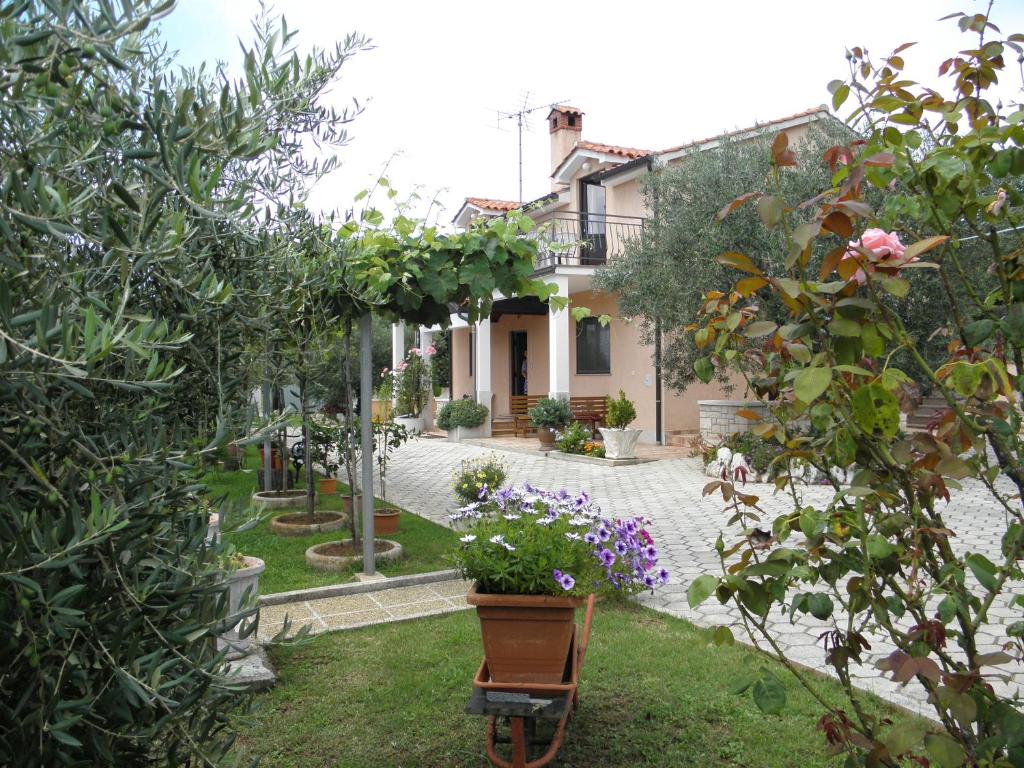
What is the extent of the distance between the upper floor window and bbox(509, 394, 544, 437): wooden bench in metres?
1.48

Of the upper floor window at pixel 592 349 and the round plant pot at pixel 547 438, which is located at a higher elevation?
the upper floor window at pixel 592 349

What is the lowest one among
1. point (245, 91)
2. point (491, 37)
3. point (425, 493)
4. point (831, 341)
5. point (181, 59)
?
point (425, 493)

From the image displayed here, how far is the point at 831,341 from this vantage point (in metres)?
1.67

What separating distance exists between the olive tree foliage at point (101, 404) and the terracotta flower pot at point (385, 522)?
6.09 meters

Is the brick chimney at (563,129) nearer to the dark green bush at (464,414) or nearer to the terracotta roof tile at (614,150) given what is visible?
the terracotta roof tile at (614,150)

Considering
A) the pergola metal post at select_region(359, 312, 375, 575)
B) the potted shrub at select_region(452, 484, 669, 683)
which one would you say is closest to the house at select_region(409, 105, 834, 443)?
the pergola metal post at select_region(359, 312, 375, 575)

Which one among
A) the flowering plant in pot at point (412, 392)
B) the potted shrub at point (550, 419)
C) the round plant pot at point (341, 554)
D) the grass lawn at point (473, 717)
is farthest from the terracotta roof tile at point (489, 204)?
the grass lawn at point (473, 717)

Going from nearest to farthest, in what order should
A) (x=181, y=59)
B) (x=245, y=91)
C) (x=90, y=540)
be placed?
(x=90, y=540) → (x=245, y=91) → (x=181, y=59)

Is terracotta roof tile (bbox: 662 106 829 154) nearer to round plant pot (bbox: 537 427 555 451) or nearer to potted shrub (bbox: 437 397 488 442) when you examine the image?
round plant pot (bbox: 537 427 555 451)

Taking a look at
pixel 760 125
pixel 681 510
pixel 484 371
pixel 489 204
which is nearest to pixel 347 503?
pixel 681 510

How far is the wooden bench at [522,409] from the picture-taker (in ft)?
64.4

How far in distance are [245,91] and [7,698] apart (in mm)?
1528

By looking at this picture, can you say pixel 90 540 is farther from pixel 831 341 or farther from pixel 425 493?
pixel 425 493

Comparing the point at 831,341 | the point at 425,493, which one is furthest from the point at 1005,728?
the point at 425,493
